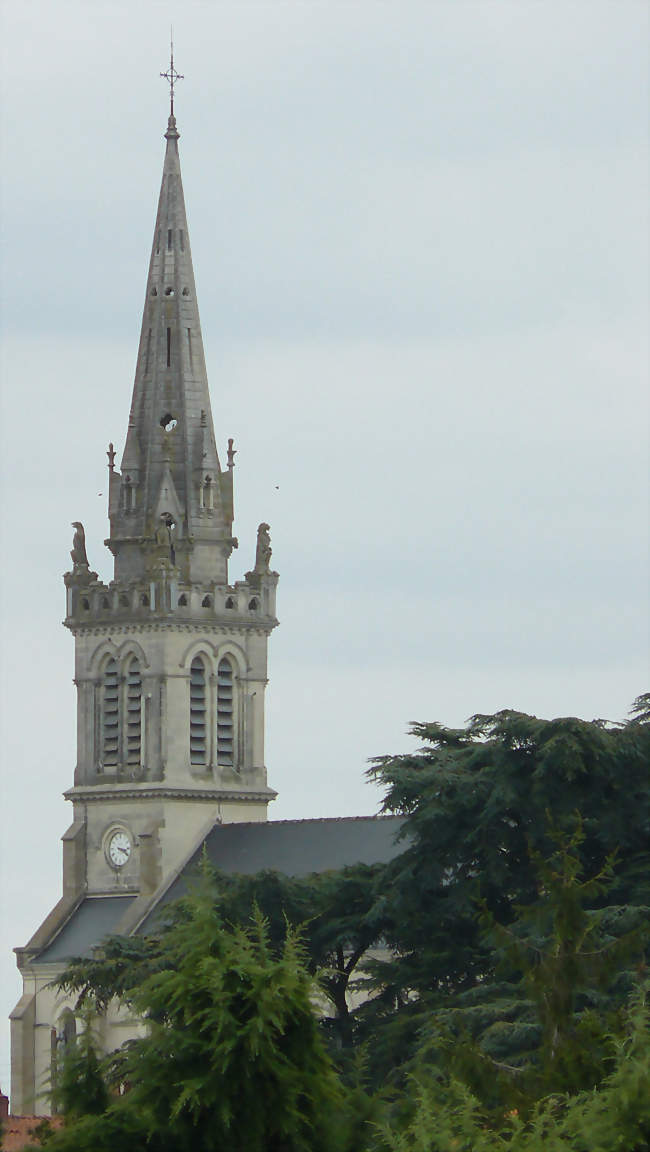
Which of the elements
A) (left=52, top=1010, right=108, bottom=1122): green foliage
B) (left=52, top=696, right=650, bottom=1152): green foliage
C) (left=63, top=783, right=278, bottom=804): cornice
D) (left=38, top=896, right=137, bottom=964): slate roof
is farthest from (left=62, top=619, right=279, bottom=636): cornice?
(left=52, top=1010, right=108, bottom=1122): green foliage

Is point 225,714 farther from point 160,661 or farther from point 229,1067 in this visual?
point 229,1067

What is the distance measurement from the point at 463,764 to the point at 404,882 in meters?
2.73

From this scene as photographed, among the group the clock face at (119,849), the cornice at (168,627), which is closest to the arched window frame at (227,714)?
the cornice at (168,627)

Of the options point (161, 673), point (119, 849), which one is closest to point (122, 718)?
point (161, 673)

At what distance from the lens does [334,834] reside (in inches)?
3250

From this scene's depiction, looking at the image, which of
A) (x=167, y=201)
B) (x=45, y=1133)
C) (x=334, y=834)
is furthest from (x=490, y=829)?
(x=167, y=201)

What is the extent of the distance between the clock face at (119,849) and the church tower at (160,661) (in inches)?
1.5

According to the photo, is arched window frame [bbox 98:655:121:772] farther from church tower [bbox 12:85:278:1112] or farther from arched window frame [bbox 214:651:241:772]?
arched window frame [bbox 214:651:241:772]

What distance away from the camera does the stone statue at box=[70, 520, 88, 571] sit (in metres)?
91.2

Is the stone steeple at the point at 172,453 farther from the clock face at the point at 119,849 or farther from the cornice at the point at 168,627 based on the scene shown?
the clock face at the point at 119,849

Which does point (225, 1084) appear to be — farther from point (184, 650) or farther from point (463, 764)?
point (184, 650)

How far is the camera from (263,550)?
91375mm

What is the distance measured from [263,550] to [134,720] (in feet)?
21.8

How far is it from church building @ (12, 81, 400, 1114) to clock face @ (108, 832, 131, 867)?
0.13ft
